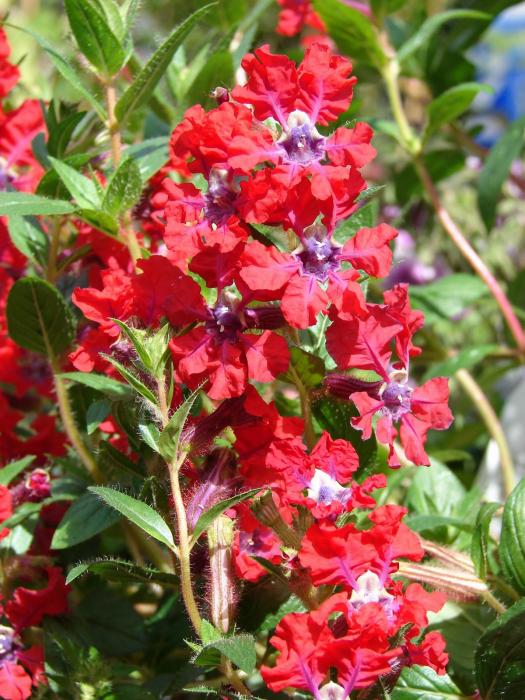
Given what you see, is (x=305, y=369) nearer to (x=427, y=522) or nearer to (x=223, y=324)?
(x=223, y=324)

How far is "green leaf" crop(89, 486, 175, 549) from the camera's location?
24.7 inches

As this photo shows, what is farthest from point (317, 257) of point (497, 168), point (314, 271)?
point (497, 168)

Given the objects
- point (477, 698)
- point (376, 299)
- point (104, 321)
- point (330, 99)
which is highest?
point (330, 99)

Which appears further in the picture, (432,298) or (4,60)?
(432,298)

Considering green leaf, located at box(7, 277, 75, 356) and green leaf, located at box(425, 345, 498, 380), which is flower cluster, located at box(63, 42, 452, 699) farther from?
green leaf, located at box(425, 345, 498, 380)

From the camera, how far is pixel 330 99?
0.67 m

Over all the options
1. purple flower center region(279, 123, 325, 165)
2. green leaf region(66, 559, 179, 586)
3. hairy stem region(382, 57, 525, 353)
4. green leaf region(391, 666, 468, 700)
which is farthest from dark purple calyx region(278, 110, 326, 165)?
hairy stem region(382, 57, 525, 353)

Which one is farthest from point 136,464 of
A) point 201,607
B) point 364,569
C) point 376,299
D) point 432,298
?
point 432,298

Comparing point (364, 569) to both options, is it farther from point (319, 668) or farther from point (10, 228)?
point (10, 228)

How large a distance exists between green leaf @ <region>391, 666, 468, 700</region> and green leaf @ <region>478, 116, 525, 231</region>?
840 millimetres

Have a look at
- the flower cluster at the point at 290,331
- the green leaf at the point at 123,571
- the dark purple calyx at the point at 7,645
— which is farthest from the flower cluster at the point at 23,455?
the flower cluster at the point at 290,331

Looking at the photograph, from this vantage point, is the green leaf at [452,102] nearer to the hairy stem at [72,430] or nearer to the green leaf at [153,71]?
the green leaf at [153,71]

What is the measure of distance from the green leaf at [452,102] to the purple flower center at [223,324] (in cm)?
67

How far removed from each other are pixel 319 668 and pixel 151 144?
1.73ft
